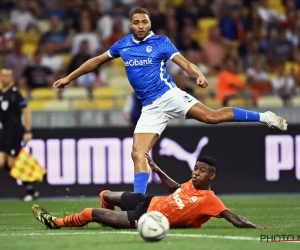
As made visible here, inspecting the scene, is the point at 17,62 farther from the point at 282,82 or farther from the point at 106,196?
the point at 106,196

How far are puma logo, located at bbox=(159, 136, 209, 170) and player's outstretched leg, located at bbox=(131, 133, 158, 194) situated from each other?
5882 mm

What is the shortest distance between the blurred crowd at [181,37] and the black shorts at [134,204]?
350 inches

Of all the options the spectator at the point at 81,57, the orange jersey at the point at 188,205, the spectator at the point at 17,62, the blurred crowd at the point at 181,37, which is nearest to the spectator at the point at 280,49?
the blurred crowd at the point at 181,37

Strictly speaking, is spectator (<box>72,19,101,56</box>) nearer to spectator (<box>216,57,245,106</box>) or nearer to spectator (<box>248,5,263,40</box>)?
spectator (<box>216,57,245,106</box>)

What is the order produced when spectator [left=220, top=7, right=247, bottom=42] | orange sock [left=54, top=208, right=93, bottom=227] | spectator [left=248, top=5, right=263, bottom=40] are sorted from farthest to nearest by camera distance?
spectator [left=248, top=5, right=263, bottom=40]
spectator [left=220, top=7, right=247, bottom=42]
orange sock [left=54, top=208, right=93, bottom=227]

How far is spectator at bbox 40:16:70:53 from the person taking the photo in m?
20.8

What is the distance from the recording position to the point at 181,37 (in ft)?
68.9

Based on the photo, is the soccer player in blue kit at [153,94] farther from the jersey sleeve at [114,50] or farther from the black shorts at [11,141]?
the black shorts at [11,141]

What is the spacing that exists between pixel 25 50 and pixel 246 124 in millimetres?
5805

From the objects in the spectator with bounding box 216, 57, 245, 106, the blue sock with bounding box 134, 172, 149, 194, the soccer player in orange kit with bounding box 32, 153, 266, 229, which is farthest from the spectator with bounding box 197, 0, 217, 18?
the soccer player in orange kit with bounding box 32, 153, 266, 229

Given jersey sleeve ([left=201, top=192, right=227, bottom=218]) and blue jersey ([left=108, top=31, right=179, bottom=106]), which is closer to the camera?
jersey sleeve ([left=201, top=192, right=227, bottom=218])

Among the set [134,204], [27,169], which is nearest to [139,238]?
[134,204]

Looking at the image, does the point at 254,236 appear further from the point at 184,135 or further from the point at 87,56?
the point at 87,56

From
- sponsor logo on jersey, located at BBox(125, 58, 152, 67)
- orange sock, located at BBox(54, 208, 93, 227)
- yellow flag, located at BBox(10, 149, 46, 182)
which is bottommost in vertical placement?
yellow flag, located at BBox(10, 149, 46, 182)
